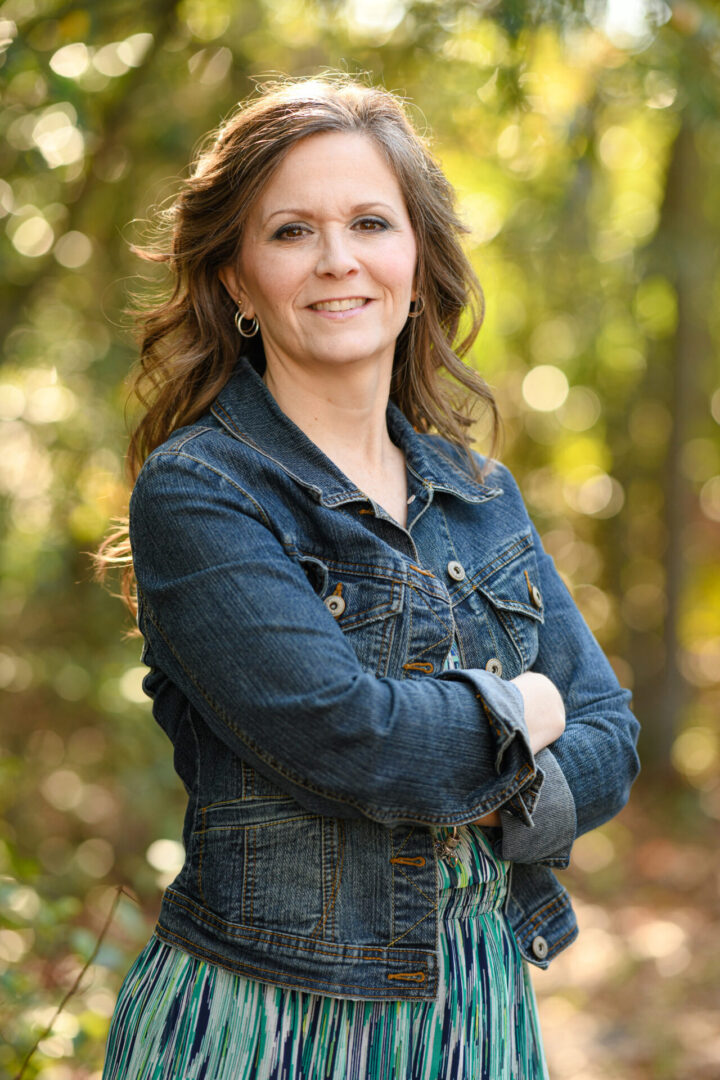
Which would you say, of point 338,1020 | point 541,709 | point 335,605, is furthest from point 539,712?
point 338,1020

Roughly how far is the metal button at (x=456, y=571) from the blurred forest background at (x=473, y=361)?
0.69m

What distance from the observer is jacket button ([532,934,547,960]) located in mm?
1733

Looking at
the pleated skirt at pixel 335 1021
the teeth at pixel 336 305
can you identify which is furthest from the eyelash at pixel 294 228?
the pleated skirt at pixel 335 1021

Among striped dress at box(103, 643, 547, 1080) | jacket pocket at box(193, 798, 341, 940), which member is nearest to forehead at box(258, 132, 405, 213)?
striped dress at box(103, 643, 547, 1080)

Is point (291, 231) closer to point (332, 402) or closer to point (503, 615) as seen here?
point (332, 402)

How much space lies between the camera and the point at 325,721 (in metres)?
1.40

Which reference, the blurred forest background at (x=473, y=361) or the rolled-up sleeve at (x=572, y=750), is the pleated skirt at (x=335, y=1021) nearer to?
the rolled-up sleeve at (x=572, y=750)

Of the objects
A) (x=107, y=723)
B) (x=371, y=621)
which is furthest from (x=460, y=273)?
(x=107, y=723)

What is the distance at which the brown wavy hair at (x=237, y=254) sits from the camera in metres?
1.72

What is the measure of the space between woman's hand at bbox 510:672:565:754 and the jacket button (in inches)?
13.0

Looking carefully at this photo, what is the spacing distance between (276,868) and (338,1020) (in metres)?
0.23

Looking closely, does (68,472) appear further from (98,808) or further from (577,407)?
(577,407)

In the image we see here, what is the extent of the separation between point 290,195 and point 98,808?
4.04 meters

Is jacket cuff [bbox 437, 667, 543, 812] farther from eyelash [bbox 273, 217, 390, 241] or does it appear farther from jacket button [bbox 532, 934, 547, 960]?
eyelash [bbox 273, 217, 390, 241]
